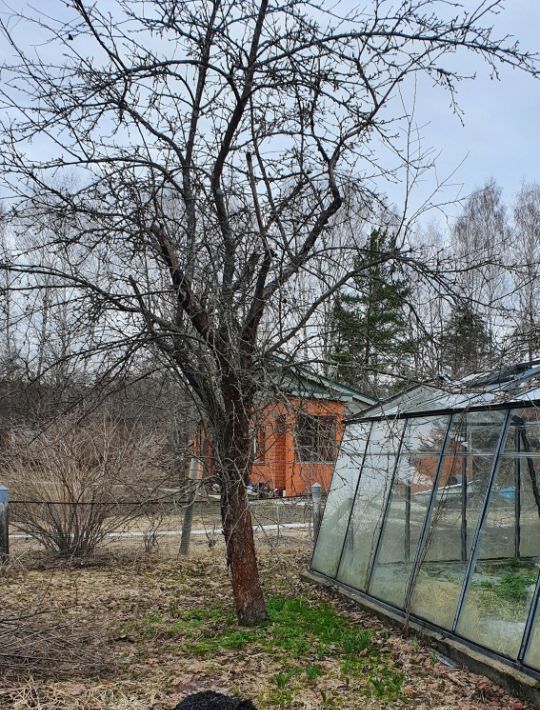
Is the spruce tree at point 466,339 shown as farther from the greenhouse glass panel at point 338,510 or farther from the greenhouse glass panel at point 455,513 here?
the greenhouse glass panel at point 338,510

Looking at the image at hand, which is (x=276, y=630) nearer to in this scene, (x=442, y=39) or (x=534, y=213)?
(x=442, y=39)

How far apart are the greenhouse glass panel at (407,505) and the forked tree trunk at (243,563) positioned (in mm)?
1432

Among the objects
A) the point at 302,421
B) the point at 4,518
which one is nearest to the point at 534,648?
the point at 302,421

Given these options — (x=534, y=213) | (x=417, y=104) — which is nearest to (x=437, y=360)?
(x=417, y=104)

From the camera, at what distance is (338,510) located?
8891mm

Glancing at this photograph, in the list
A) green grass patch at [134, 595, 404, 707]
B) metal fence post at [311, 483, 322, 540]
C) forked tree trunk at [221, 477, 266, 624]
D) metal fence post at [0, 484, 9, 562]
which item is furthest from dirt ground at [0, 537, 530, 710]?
metal fence post at [311, 483, 322, 540]

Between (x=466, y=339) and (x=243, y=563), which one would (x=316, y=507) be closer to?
(x=243, y=563)

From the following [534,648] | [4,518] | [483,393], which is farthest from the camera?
[4,518]

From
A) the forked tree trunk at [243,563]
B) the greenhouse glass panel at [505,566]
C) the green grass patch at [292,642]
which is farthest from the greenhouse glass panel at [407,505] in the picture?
the forked tree trunk at [243,563]

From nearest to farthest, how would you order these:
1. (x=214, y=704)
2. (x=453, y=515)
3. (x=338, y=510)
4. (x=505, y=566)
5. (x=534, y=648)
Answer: (x=214, y=704) → (x=534, y=648) → (x=505, y=566) → (x=453, y=515) → (x=338, y=510)

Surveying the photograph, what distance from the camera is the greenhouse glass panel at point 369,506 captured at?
7.96 meters

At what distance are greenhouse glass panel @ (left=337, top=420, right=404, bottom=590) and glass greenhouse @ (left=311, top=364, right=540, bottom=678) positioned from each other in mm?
16

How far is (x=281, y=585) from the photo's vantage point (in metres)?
8.77

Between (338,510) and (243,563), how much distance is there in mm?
2429
